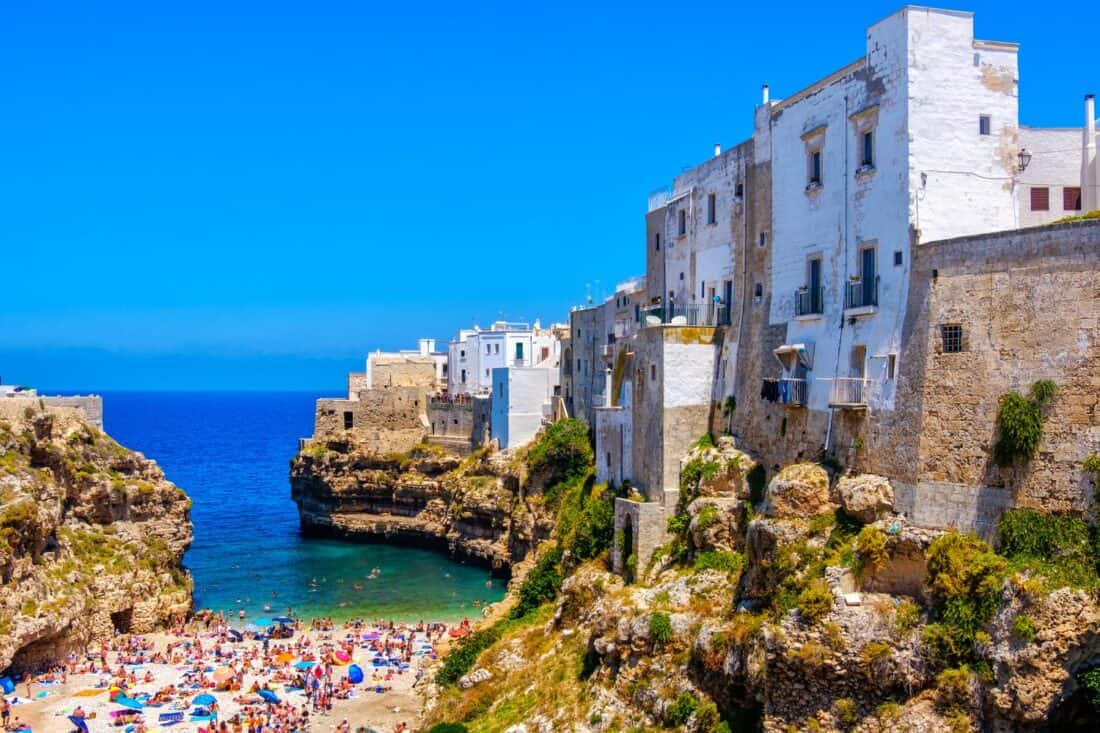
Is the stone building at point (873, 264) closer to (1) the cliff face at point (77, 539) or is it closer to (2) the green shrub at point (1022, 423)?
(2) the green shrub at point (1022, 423)

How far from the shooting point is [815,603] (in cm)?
2341

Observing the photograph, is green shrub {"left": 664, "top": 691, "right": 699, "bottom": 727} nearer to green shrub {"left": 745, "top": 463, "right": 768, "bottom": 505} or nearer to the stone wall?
green shrub {"left": 745, "top": 463, "right": 768, "bottom": 505}

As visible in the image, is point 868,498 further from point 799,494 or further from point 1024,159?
point 1024,159

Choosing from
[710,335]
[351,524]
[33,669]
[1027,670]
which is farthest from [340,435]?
[1027,670]

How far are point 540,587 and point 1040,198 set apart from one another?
69.3ft

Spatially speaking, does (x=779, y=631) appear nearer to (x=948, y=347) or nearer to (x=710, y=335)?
(x=948, y=347)

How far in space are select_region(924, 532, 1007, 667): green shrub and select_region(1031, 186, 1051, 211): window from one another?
8.46m

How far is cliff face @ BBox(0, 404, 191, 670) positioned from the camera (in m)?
38.3

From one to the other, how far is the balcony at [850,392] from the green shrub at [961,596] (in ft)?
15.9

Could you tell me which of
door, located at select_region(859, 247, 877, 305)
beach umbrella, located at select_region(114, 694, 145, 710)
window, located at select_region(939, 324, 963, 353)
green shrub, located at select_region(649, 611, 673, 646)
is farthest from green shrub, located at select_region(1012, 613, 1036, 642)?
beach umbrella, located at select_region(114, 694, 145, 710)

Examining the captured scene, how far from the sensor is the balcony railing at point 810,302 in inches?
1150

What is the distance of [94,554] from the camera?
4434 cm

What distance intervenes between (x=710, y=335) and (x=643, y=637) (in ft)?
35.0

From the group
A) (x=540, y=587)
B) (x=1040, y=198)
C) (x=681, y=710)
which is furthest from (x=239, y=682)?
(x=1040, y=198)
